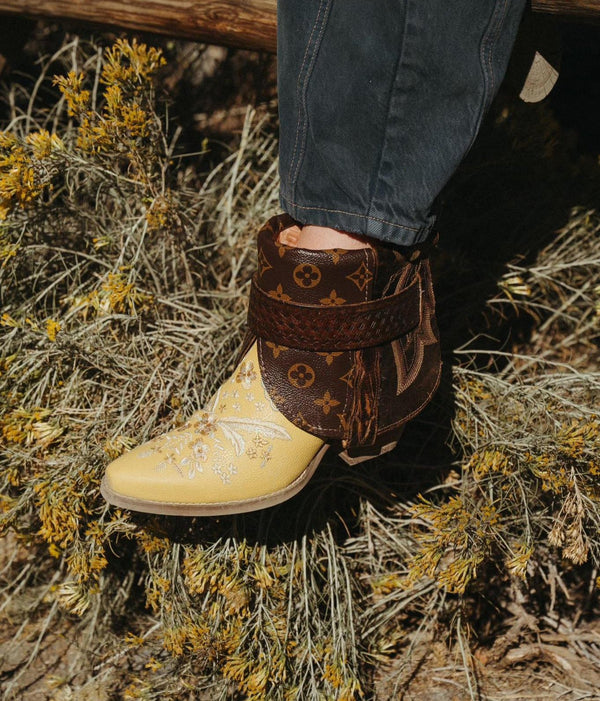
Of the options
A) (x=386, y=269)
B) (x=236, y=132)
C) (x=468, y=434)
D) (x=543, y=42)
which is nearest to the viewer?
(x=386, y=269)

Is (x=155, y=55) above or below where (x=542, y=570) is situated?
above

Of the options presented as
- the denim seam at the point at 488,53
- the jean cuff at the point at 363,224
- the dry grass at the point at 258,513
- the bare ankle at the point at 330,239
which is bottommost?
the dry grass at the point at 258,513

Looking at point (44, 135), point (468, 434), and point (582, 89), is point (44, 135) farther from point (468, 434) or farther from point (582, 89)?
point (582, 89)

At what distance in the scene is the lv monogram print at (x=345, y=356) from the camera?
3.26 ft

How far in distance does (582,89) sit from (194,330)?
159 centimetres

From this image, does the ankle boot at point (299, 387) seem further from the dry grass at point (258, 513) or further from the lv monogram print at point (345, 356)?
the dry grass at point (258, 513)

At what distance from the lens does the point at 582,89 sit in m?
2.06

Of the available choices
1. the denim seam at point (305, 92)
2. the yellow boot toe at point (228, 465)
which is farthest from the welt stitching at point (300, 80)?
the yellow boot toe at point (228, 465)

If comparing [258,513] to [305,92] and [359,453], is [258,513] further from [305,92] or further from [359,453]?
[305,92]

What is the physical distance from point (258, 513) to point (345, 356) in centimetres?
56

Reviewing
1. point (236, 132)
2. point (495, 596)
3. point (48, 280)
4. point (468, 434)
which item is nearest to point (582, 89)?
point (236, 132)

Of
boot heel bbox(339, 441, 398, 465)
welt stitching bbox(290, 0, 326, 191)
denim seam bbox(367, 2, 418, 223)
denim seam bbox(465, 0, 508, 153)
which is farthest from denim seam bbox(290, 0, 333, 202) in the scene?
boot heel bbox(339, 441, 398, 465)

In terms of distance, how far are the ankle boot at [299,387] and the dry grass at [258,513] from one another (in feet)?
0.84

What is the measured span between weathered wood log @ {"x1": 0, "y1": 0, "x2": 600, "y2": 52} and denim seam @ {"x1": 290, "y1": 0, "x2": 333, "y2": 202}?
566 mm
